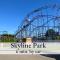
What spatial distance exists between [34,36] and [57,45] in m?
6.16

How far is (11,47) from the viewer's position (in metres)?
20.2

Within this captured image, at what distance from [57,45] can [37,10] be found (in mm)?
8468

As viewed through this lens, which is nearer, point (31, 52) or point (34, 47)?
point (31, 52)

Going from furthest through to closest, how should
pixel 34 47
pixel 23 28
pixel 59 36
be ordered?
pixel 23 28 → pixel 59 36 → pixel 34 47

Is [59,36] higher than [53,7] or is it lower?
lower

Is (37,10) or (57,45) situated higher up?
(37,10)

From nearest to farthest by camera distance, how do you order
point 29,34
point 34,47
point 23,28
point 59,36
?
point 34,47 < point 59,36 < point 29,34 < point 23,28

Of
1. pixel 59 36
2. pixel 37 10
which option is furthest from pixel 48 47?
pixel 37 10

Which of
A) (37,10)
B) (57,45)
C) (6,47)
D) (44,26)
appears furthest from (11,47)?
(37,10)

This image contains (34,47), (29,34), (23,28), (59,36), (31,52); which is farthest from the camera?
(23,28)

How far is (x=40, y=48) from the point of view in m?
19.9

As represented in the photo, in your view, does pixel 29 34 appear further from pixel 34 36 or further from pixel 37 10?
pixel 37 10

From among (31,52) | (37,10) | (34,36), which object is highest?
(37,10)

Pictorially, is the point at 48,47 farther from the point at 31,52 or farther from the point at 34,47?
the point at 31,52
